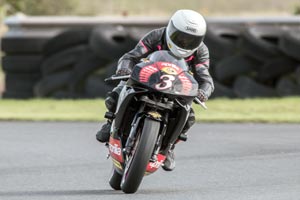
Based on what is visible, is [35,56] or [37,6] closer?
[35,56]

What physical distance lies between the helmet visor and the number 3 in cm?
44

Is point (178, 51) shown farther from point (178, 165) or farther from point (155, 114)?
point (178, 165)

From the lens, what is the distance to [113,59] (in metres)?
16.3

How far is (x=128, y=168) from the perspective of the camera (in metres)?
7.08

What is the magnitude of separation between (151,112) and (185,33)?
652 millimetres

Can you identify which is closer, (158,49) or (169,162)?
(169,162)

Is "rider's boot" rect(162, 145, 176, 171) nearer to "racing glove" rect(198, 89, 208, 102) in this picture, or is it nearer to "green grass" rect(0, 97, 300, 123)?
"racing glove" rect(198, 89, 208, 102)

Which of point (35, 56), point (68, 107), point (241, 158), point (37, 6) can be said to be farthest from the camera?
point (37, 6)

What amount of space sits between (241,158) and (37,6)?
27.9 metres

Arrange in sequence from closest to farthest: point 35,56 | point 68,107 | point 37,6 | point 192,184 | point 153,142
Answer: point 153,142 → point 192,184 → point 68,107 → point 35,56 → point 37,6

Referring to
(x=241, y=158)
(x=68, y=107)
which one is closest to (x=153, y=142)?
(x=241, y=158)

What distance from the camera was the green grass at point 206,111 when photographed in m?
14.0

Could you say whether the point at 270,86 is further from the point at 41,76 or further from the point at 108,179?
the point at 108,179

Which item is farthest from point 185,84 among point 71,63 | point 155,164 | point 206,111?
point 71,63
